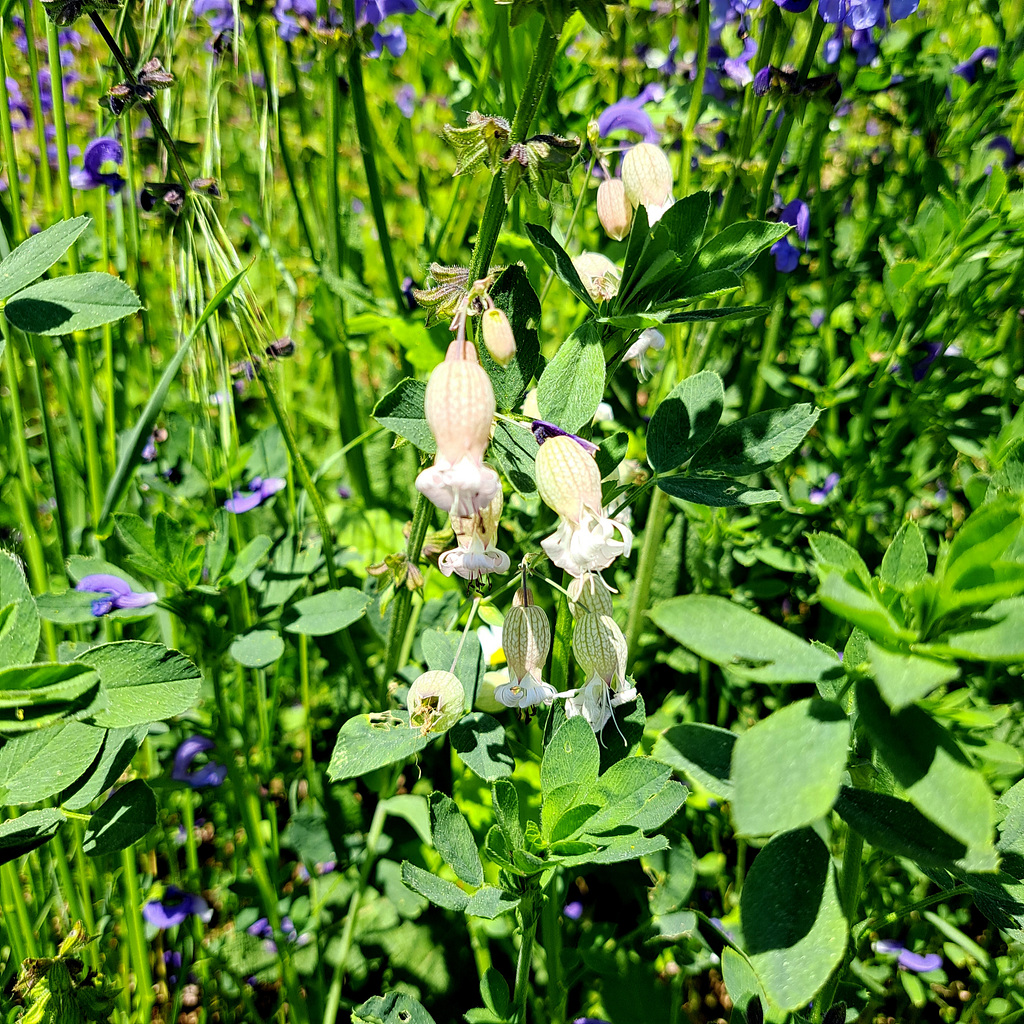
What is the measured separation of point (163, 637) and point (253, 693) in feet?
1.27

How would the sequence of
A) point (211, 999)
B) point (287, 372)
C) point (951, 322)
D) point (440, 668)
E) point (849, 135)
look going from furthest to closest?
1. point (287, 372)
2. point (849, 135)
3. point (951, 322)
4. point (211, 999)
5. point (440, 668)

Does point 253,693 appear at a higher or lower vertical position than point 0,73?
lower

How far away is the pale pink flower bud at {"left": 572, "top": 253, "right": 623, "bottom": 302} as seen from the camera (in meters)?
0.96

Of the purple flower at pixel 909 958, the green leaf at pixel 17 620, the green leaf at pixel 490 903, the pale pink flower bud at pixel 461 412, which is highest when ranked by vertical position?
A: the pale pink flower bud at pixel 461 412

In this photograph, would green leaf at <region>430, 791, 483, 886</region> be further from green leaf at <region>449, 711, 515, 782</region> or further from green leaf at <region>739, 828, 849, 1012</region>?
green leaf at <region>739, 828, 849, 1012</region>

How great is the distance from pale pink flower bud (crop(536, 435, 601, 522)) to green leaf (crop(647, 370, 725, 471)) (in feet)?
0.71

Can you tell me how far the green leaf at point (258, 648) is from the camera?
1.25 m

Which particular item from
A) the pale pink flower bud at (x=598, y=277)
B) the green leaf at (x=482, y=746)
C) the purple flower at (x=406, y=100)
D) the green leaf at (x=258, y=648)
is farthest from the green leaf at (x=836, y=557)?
the purple flower at (x=406, y=100)

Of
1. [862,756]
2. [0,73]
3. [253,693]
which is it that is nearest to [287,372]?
[253,693]

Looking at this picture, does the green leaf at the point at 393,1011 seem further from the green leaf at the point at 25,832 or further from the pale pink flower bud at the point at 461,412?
the pale pink flower bud at the point at 461,412

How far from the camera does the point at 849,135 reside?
253 centimetres

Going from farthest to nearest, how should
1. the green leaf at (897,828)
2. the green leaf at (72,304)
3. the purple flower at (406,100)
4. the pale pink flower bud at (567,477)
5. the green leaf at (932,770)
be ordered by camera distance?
the purple flower at (406,100)
the green leaf at (72,304)
the pale pink flower bud at (567,477)
the green leaf at (897,828)
the green leaf at (932,770)

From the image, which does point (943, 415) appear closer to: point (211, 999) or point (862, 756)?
point (862, 756)

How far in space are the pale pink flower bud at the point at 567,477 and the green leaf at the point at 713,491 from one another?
0.18 metres
